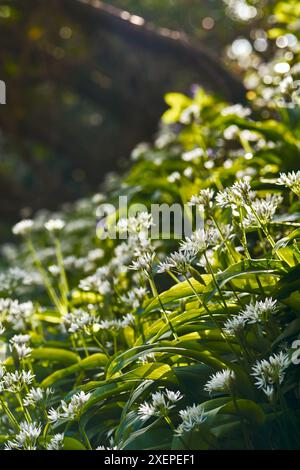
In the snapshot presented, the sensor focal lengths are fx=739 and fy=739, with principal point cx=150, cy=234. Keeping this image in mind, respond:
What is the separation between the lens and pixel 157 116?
778cm

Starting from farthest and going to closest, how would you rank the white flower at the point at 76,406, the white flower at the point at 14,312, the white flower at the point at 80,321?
1. the white flower at the point at 14,312
2. the white flower at the point at 80,321
3. the white flower at the point at 76,406

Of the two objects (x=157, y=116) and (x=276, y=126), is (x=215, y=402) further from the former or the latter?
(x=157, y=116)

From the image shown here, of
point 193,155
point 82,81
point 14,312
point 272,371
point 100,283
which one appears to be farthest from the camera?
point 82,81

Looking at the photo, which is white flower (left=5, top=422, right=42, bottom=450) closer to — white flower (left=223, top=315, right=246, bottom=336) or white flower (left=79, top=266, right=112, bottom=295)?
white flower (left=223, top=315, right=246, bottom=336)

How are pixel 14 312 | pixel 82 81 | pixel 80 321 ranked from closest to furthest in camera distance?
pixel 80 321 → pixel 14 312 → pixel 82 81

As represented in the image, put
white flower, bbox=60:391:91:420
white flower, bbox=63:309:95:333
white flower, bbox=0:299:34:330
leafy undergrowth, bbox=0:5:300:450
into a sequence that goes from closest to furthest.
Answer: leafy undergrowth, bbox=0:5:300:450 → white flower, bbox=60:391:91:420 → white flower, bbox=63:309:95:333 → white flower, bbox=0:299:34:330

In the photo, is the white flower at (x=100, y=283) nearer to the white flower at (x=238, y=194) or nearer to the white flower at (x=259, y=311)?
the white flower at (x=238, y=194)

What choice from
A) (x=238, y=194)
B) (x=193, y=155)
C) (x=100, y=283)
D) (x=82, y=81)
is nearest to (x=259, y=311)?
(x=238, y=194)

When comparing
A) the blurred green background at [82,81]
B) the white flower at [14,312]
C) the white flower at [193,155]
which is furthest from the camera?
the blurred green background at [82,81]

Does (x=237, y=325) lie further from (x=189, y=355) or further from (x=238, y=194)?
(x=238, y=194)

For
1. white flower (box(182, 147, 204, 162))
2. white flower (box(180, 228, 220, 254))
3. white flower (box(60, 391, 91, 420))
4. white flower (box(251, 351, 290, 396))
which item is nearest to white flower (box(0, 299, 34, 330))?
white flower (box(60, 391, 91, 420))

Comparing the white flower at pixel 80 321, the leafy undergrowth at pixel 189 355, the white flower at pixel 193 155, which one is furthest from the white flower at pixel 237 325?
the white flower at pixel 193 155

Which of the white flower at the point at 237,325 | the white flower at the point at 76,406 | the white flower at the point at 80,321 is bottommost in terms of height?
the white flower at the point at 76,406

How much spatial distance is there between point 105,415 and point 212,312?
1.60ft
